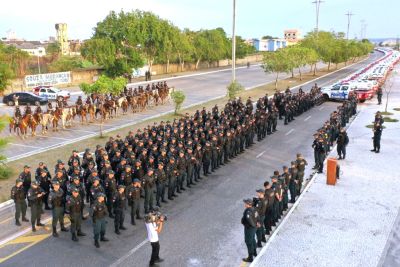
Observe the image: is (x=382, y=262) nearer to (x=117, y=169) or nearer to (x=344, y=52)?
(x=117, y=169)

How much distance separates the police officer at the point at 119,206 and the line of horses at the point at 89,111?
334 inches

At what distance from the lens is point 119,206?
34.8ft

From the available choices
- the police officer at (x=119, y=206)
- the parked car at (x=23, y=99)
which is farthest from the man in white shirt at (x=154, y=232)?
the parked car at (x=23, y=99)

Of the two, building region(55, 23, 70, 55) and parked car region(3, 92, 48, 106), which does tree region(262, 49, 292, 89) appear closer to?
parked car region(3, 92, 48, 106)

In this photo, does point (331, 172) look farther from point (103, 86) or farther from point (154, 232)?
point (103, 86)

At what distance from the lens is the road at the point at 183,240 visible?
938 cm

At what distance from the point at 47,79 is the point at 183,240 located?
33626 mm

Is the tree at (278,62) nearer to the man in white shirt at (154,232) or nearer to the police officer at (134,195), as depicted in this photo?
the police officer at (134,195)

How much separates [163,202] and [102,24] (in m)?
38.2

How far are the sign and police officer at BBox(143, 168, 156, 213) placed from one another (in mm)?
30026

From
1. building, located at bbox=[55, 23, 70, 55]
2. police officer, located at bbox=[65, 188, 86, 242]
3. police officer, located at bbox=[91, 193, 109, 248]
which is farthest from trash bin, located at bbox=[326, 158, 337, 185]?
building, located at bbox=[55, 23, 70, 55]

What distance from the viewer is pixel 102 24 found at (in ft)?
154

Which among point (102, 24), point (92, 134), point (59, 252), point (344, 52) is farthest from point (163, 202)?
point (344, 52)

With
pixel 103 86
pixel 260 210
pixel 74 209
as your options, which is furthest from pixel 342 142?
pixel 103 86
